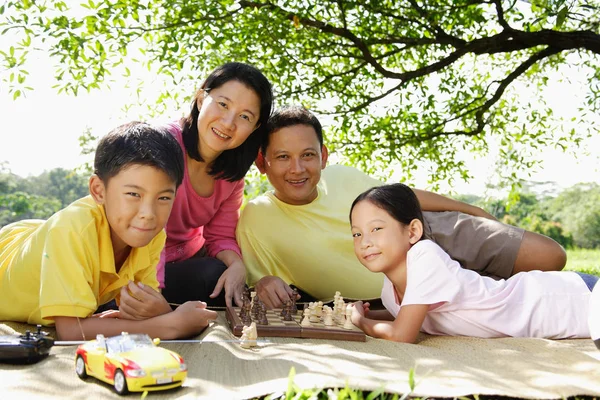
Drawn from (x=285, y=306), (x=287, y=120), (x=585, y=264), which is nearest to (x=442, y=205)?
(x=287, y=120)

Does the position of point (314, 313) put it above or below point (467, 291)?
below

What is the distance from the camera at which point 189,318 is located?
9.86ft

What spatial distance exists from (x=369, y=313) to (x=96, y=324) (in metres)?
1.61

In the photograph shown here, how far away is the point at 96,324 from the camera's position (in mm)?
2861

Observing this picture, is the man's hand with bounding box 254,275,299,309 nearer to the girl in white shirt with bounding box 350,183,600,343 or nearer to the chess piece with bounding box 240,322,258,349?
the girl in white shirt with bounding box 350,183,600,343

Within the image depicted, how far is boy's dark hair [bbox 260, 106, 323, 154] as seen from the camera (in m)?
4.29

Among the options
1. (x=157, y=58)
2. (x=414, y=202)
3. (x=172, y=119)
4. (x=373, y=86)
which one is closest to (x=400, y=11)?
(x=373, y=86)

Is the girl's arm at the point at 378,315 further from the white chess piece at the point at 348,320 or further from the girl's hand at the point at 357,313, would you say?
the white chess piece at the point at 348,320

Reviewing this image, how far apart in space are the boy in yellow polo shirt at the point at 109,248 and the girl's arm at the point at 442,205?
6.75 ft

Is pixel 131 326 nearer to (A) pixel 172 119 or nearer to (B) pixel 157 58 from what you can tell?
(A) pixel 172 119

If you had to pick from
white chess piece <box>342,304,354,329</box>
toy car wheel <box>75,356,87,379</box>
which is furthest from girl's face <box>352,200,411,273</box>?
toy car wheel <box>75,356,87,379</box>

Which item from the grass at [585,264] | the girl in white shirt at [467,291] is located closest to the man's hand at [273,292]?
the girl in white shirt at [467,291]

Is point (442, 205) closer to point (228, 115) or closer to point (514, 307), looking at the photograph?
point (514, 307)

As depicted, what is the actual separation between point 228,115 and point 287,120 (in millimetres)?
523
